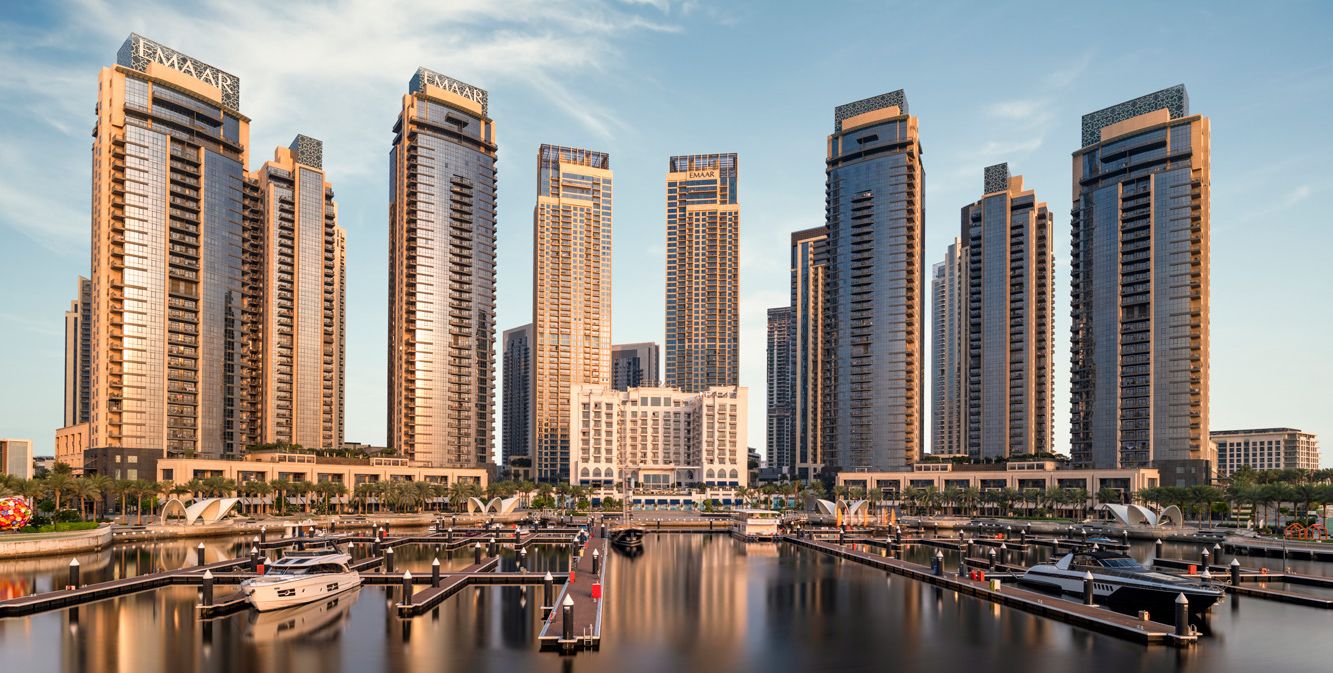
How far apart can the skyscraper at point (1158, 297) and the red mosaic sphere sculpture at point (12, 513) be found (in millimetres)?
183739

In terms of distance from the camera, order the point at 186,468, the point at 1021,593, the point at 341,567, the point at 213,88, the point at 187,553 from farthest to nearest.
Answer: the point at 213,88 < the point at 186,468 < the point at 187,553 < the point at 341,567 < the point at 1021,593

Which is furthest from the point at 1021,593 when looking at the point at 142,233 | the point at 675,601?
the point at 142,233

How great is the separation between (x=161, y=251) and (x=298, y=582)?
125 meters

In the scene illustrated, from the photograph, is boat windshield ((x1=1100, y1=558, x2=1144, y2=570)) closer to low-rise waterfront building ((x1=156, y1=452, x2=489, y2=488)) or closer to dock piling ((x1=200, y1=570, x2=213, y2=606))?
dock piling ((x1=200, y1=570, x2=213, y2=606))

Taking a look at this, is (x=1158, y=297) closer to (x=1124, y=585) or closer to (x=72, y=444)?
(x=1124, y=585)

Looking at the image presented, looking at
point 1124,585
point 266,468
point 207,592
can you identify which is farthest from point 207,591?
point 266,468

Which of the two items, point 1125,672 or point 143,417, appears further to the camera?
point 143,417

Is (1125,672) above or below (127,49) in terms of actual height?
below

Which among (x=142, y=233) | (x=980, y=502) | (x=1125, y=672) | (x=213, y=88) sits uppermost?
(x=213, y=88)

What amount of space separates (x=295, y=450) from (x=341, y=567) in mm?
121549

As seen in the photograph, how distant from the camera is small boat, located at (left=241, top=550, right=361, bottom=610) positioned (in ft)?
215

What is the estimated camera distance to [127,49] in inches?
6796

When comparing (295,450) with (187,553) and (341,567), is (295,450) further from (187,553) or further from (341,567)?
(341,567)

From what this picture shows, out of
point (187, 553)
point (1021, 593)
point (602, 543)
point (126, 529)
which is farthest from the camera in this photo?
point (126, 529)
